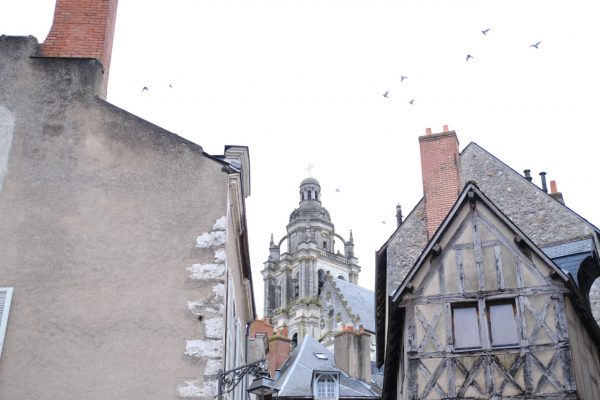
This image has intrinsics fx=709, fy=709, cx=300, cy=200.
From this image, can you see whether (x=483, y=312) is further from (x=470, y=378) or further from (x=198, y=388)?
A: (x=198, y=388)

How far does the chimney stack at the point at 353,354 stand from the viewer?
24.8 m

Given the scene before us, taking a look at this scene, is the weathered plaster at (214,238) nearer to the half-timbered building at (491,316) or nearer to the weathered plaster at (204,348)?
the weathered plaster at (204,348)

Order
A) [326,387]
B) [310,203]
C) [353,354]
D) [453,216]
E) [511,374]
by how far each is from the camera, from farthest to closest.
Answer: [310,203] < [353,354] < [326,387] < [453,216] < [511,374]

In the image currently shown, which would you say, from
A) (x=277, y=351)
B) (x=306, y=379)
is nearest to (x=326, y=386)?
(x=306, y=379)

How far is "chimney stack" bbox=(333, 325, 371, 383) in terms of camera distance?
24.8 metres

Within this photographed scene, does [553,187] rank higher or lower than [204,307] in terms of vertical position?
higher

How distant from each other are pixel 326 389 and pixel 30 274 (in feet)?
55.3

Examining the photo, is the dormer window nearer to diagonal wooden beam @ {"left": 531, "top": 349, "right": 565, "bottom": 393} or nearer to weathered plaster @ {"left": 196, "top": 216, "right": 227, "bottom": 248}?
diagonal wooden beam @ {"left": 531, "top": 349, "right": 565, "bottom": 393}

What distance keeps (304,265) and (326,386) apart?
4647cm

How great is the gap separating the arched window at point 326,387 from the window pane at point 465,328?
42.7 feet

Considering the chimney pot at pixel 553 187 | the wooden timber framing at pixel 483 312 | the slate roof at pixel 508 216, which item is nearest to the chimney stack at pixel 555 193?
the chimney pot at pixel 553 187

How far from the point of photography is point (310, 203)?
2990 inches

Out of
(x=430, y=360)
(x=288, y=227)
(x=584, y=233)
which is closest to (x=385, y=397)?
(x=430, y=360)

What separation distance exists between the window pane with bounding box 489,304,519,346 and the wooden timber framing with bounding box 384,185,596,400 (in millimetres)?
56
